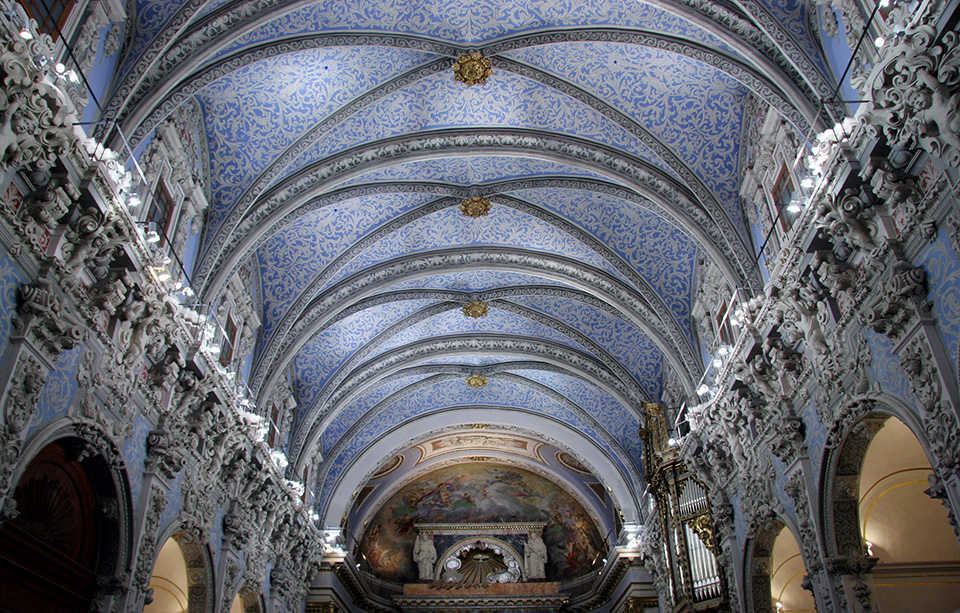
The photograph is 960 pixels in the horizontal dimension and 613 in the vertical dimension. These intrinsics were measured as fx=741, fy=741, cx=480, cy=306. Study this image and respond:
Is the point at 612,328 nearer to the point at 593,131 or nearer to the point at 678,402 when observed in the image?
the point at 678,402

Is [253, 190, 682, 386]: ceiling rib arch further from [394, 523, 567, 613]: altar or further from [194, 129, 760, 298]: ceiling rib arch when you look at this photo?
[394, 523, 567, 613]: altar

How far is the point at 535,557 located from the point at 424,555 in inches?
177

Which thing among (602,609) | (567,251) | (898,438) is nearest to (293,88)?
(567,251)

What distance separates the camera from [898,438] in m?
11.1

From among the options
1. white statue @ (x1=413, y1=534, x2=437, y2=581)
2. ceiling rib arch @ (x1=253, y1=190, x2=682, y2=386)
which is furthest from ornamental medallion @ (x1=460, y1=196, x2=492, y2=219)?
white statue @ (x1=413, y1=534, x2=437, y2=581)

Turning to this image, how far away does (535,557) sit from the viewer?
2994 centimetres

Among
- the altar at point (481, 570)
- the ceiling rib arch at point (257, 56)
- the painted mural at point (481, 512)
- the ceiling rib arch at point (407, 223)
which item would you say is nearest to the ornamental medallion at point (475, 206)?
the ceiling rib arch at point (407, 223)

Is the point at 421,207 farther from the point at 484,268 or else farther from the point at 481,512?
the point at 481,512

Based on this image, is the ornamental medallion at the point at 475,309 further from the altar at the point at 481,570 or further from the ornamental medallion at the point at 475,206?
the altar at the point at 481,570

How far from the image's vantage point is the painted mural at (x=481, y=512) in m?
29.8

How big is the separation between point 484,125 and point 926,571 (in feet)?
36.5

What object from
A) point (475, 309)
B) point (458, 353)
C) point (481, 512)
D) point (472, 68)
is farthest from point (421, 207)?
point (481, 512)

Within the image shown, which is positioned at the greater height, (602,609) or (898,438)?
(602,609)

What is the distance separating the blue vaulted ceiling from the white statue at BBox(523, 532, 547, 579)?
10938mm
